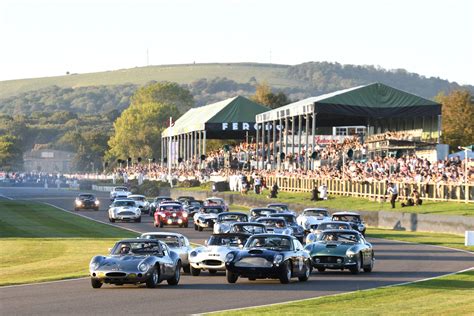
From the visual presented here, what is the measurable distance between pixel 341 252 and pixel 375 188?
1457 inches

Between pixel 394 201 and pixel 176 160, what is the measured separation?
76554mm

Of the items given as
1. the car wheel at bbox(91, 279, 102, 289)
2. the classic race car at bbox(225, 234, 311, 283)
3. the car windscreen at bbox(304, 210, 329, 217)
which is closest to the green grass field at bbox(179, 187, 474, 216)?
the car windscreen at bbox(304, 210, 329, 217)

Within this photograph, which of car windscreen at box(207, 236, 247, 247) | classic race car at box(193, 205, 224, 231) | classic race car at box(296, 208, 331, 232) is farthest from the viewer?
classic race car at box(193, 205, 224, 231)

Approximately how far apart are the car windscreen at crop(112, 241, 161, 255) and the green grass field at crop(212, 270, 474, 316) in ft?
16.6

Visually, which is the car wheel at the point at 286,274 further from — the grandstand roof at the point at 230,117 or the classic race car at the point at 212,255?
the grandstand roof at the point at 230,117

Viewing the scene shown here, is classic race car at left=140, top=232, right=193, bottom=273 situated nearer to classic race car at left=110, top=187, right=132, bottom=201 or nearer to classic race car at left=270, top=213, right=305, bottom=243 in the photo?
classic race car at left=270, top=213, right=305, bottom=243

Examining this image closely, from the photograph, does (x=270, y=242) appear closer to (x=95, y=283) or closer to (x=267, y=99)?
(x=95, y=283)

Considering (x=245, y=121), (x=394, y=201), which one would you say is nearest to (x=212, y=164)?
(x=245, y=121)

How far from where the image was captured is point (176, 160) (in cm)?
13850

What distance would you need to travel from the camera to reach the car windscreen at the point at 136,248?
28.0 metres

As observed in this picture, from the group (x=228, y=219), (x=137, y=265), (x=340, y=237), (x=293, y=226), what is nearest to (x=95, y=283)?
(x=137, y=265)

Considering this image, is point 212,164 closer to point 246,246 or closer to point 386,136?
point 386,136

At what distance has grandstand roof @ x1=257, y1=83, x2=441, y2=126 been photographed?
8456cm

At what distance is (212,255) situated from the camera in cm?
3078
